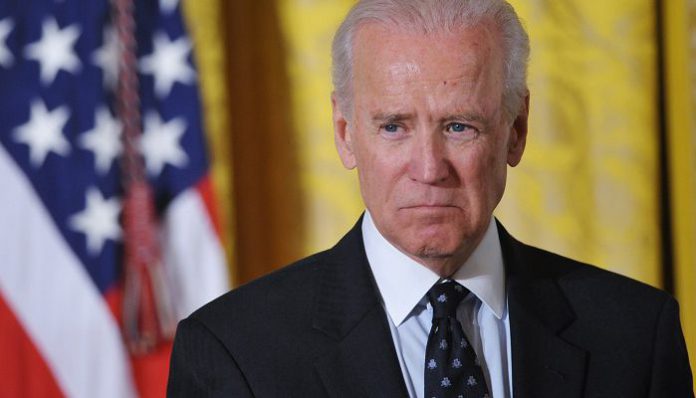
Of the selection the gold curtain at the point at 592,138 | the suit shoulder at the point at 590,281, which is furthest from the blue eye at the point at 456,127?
the gold curtain at the point at 592,138

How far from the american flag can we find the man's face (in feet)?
4.98

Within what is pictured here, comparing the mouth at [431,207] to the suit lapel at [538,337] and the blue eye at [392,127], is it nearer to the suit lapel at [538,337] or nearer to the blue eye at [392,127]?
the blue eye at [392,127]

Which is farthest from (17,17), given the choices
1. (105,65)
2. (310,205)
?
(310,205)

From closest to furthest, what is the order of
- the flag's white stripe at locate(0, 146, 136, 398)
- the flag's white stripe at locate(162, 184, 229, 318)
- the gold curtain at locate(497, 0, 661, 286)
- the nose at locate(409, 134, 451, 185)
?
the nose at locate(409, 134, 451, 185)
the flag's white stripe at locate(0, 146, 136, 398)
the flag's white stripe at locate(162, 184, 229, 318)
the gold curtain at locate(497, 0, 661, 286)

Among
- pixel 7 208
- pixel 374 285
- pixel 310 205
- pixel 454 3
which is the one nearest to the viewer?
pixel 454 3

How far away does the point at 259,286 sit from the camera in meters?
1.76

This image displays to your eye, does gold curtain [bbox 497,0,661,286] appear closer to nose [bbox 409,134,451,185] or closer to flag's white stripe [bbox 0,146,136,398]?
flag's white stripe [bbox 0,146,136,398]

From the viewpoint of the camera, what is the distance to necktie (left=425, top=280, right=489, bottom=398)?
5.22 feet

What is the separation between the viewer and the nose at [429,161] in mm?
1565

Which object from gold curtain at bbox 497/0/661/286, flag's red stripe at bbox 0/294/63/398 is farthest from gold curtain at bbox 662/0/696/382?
flag's red stripe at bbox 0/294/63/398

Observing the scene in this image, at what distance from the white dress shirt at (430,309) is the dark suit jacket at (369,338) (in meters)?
0.02

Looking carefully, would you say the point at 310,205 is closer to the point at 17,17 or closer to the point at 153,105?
the point at 153,105

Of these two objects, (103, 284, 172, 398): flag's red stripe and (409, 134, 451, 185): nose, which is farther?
(103, 284, 172, 398): flag's red stripe

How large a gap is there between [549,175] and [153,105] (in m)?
1.20
